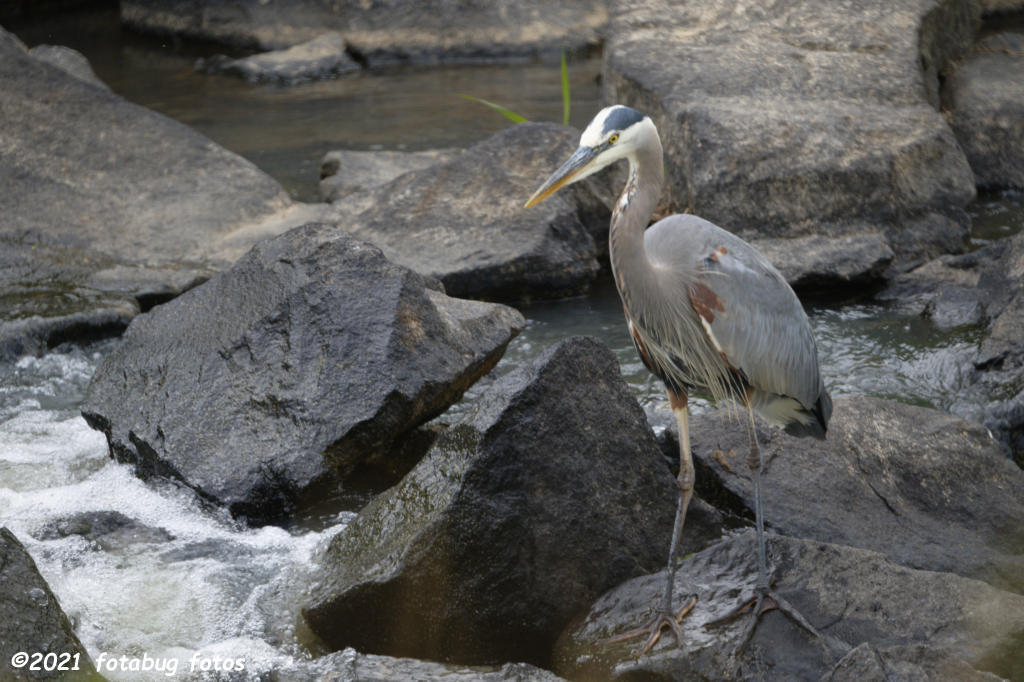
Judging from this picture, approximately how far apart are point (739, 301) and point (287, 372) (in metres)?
1.67

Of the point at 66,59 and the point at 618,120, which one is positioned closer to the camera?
the point at 618,120

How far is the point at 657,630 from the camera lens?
3020 mm

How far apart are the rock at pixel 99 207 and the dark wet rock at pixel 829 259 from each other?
8.55 feet

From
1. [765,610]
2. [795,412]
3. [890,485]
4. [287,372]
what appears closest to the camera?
[765,610]

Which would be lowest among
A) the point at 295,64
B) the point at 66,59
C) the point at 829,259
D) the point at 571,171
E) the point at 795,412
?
the point at 829,259

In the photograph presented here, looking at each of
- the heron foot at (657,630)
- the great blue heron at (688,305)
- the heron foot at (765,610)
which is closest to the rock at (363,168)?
the great blue heron at (688,305)

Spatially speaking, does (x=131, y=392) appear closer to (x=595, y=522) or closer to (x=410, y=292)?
(x=410, y=292)

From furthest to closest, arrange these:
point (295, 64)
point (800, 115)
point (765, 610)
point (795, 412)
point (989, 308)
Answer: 1. point (295, 64)
2. point (800, 115)
3. point (989, 308)
4. point (795, 412)
5. point (765, 610)

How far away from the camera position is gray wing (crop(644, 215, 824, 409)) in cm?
331

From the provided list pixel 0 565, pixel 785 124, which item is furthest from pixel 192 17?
pixel 0 565

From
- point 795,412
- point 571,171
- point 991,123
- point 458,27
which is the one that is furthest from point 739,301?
point 458,27

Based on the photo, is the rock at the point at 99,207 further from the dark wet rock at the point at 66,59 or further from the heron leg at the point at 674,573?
the heron leg at the point at 674,573

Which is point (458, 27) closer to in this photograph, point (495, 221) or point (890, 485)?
point (495, 221)

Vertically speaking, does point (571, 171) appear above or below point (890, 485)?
above
